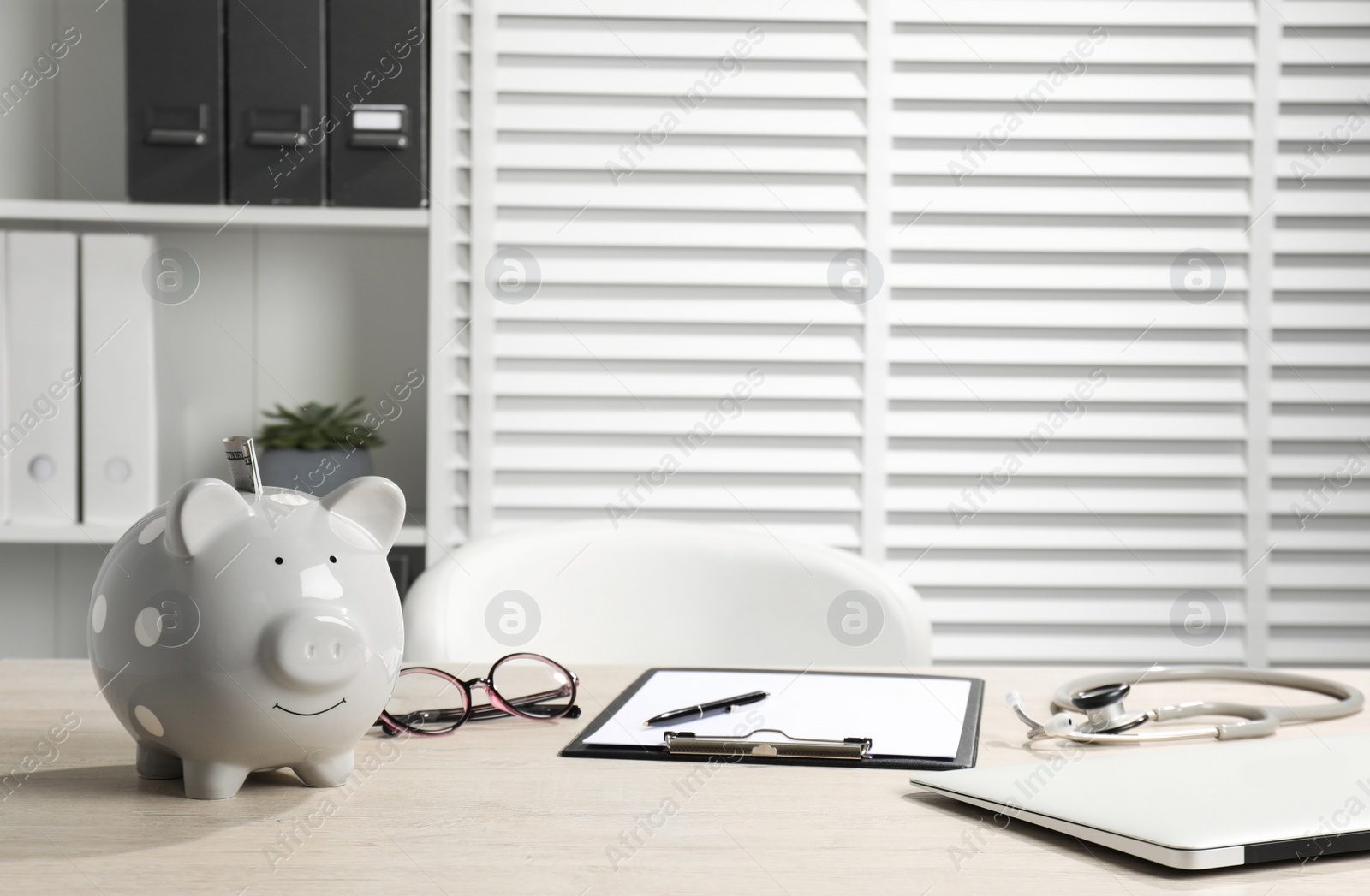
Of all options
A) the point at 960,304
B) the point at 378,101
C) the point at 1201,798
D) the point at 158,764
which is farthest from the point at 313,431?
the point at 1201,798

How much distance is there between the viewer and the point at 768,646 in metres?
1.17

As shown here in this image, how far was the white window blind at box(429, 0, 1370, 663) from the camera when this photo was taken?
5.62 feet

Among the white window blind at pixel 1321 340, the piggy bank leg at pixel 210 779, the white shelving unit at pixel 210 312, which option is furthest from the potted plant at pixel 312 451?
the white window blind at pixel 1321 340

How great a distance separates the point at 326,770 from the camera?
1.89 feet

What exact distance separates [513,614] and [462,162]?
33.1 inches

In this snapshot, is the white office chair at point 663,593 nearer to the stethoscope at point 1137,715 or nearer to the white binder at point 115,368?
the stethoscope at point 1137,715

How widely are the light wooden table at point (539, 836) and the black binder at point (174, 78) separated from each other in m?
1.15

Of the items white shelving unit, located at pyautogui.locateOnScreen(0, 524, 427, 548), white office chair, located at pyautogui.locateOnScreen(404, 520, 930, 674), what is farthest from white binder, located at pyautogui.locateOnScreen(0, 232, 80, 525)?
white office chair, located at pyautogui.locateOnScreen(404, 520, 930, 674)

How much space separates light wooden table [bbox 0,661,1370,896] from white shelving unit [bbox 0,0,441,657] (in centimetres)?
Answer: 123

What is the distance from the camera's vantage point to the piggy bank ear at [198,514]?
0.51 m

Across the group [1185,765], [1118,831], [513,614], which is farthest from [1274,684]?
[513,614]

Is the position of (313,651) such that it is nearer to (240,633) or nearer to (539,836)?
(240,633)

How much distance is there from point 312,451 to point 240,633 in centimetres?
121

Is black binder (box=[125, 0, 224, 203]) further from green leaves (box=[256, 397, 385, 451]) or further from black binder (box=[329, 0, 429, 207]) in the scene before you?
green leaves (box=[256, 397, 385, 451])
